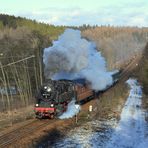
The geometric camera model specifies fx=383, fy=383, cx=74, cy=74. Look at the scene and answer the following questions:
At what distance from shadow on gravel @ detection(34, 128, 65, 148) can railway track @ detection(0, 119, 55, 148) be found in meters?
1.54

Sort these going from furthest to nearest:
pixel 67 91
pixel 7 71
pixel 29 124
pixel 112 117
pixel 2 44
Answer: pixel 2 44, pixel 7 71, pixel 112 117, pixel 67 91, pixel 29 124

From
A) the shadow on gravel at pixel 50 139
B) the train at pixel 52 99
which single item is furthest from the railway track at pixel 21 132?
the shadow on gravel at pixel 50 139

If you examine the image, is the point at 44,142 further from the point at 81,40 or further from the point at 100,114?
the point at 81,40

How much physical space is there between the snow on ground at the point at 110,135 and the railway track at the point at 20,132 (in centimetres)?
303

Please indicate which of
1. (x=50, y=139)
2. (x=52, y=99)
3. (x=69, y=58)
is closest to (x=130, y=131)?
(x=52, y=99)

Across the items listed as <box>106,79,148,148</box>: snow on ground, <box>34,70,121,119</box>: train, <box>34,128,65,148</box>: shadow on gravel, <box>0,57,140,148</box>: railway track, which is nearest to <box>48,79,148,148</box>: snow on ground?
<box>106,79,148,148</box>: snow on ground

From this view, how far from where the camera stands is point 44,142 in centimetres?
2844

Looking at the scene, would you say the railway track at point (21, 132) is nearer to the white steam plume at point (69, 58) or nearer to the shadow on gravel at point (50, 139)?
the shadow on gravel at point (50, 139)

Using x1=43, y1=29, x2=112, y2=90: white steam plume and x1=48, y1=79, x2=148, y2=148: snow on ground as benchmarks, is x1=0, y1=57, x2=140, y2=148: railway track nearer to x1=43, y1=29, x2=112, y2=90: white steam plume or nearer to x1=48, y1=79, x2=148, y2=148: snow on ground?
x1=48, y1=79, x2=148, y2=148: snow on ground

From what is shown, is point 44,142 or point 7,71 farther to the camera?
point 7,71

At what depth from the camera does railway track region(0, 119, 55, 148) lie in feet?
90.9

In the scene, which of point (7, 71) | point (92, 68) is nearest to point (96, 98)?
point (92, 68)

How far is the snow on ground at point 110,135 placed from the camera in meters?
28.5

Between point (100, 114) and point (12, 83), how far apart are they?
2845 centimetres
